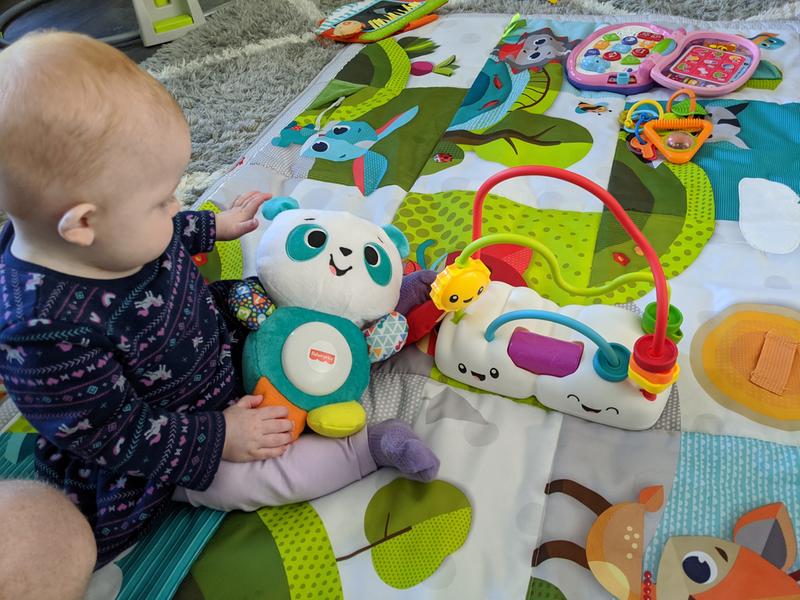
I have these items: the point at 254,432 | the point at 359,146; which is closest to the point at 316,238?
the point at 254,432

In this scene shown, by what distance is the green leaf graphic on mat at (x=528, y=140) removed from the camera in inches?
48.1

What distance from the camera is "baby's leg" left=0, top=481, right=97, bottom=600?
2.10 feet

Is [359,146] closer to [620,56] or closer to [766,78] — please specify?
[620,56]

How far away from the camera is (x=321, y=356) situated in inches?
33.1

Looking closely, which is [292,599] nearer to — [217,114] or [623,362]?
[623,362]

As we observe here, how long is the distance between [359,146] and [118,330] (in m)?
0.70

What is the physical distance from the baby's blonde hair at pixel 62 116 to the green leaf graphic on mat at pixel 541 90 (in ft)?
2.83

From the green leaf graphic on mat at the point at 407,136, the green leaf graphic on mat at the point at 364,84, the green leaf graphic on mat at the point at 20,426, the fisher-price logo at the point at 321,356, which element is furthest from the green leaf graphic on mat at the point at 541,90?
the green leaf graphic on mat at the point at 20,426

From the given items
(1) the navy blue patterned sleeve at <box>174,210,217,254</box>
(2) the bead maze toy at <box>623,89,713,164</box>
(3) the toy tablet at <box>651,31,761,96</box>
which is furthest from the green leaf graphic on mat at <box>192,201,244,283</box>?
(3) the toy tablet at <box>651,31,761,96</box>

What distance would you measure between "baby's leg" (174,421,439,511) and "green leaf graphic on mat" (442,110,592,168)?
0.60m

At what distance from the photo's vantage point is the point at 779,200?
109 centimetres

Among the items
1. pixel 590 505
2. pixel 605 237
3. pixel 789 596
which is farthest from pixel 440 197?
pixel 789 596

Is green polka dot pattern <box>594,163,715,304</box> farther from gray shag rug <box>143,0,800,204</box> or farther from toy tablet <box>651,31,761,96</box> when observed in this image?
gray shag rug <box>143,0,800,204</box>

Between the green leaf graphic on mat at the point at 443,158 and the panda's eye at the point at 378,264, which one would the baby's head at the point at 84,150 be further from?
the green leaf graphic on mat at the point at 443,158
